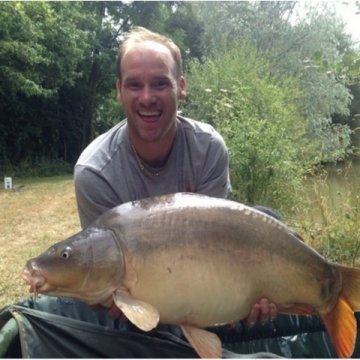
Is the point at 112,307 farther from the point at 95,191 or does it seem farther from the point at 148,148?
the point at 148,148

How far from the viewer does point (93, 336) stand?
128 cm

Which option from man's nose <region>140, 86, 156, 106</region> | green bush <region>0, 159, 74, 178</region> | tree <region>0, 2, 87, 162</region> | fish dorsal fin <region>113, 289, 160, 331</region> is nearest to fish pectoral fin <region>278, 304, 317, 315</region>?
fish dorsal fin <region>113, 289, 160, 331</region>

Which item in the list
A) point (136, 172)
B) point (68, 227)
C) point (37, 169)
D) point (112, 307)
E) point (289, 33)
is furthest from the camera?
point (37, 169)

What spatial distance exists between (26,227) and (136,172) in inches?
119

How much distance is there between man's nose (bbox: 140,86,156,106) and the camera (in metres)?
→ 1.38

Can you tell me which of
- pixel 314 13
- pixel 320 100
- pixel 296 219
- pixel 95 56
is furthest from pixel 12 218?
pixel 95 56

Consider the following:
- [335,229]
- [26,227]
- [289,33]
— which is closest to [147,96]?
[335,229]

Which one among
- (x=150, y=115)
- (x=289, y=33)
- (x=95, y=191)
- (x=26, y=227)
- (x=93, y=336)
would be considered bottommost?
(x=26, y=227)

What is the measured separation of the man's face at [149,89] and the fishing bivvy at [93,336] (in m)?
0.53

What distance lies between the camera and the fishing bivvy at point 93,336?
1.20 meters

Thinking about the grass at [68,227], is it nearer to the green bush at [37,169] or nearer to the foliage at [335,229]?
the foliage at [335,229]

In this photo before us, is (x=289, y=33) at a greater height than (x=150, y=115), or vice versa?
(x=289, y=33)

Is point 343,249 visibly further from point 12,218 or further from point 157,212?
point 12,218

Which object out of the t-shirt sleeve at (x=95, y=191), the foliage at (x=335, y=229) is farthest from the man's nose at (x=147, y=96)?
the foliage at (x=335, y=229)
